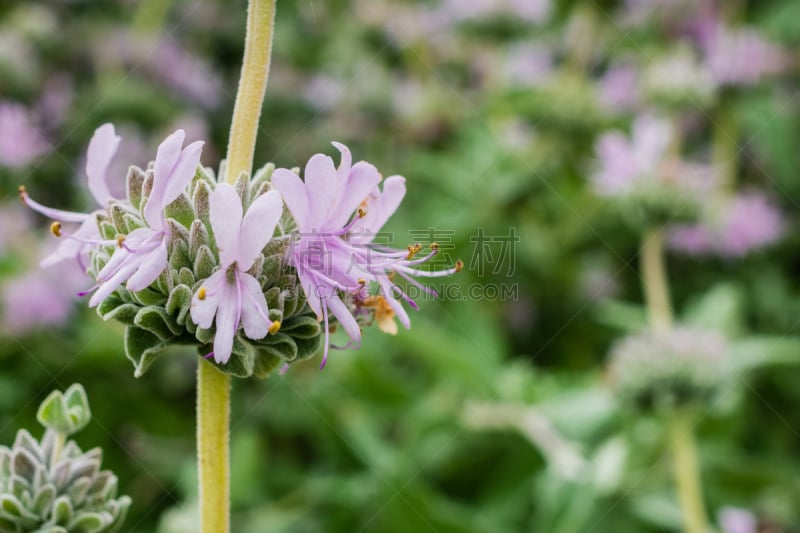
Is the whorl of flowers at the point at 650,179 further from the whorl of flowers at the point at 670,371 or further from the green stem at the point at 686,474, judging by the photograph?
the green stem at the point at 686,474

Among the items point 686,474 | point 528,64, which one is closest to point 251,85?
point 686,474

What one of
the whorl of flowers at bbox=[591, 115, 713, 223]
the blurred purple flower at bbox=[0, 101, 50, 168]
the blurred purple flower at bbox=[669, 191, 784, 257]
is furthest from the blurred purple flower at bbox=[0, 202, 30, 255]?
the blurred purple flower at bbox=[669, 191, 784, 257]

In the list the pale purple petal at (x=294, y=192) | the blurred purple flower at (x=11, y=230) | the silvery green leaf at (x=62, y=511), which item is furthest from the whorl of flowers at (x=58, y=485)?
the blurred purple flower at (x=11, y=230)

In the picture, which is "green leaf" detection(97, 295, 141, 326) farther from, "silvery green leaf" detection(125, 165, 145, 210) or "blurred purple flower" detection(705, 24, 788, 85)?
"blurred purple flower" detection(705, 24, 788, 85)

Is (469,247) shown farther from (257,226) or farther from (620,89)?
(257,226)

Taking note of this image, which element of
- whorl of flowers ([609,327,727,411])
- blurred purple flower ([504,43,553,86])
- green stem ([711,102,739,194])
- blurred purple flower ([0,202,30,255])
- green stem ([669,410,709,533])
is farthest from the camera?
blurred purple flower ([504,43,553,86])

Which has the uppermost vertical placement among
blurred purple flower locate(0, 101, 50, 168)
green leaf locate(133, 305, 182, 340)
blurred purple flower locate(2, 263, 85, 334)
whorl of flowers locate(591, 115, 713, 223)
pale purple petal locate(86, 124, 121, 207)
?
blurred purple flower locate(0, 101, 50, 168)

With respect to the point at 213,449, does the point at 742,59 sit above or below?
above
